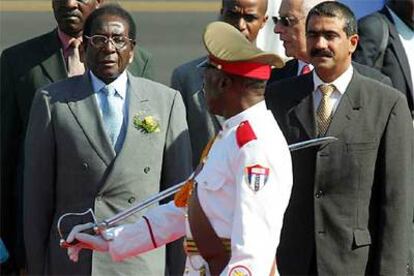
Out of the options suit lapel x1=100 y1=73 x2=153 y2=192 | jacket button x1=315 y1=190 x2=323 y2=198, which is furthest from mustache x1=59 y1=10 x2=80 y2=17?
jacket button x1=315 y1=190 x2=323 y2=198

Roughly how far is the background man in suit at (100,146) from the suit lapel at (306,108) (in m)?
0.60

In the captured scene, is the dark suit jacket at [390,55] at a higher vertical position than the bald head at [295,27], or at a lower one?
lower

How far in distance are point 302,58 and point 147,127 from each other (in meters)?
0.99

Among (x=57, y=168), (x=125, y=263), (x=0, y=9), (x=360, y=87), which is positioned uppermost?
(x=360, y=87)

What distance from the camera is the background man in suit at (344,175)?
6.88m

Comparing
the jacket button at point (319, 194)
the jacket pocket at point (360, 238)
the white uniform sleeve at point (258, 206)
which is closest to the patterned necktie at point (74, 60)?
the jacket button at point (319, 194)

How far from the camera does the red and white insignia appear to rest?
5480mm

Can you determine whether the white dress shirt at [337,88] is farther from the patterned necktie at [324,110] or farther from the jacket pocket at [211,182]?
the jacket pocket at [211,182]

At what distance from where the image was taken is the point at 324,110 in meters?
7.01

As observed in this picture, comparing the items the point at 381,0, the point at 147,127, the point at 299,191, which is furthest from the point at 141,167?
the point at 381,0

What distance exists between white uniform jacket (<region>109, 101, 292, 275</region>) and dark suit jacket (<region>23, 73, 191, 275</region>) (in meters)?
1.13

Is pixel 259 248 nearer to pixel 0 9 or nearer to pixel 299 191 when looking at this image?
pixel 299 191

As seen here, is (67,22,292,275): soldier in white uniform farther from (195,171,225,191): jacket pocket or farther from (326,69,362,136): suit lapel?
(326,69,362,136): suit lapel

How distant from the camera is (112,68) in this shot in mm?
7160
